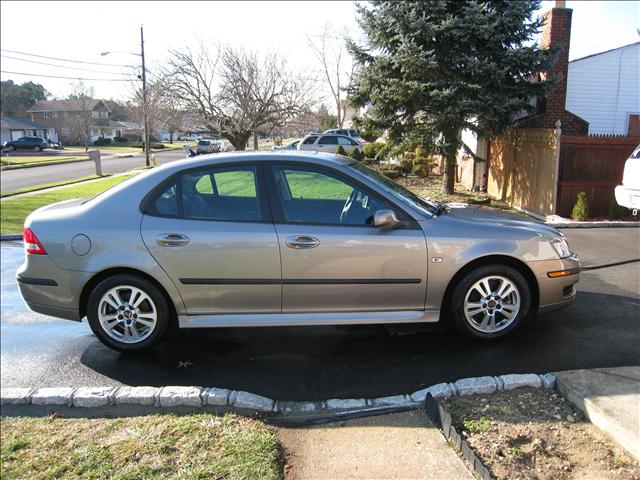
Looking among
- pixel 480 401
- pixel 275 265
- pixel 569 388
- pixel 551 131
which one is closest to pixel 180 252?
pixel 275 265

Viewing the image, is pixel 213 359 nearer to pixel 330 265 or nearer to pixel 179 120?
pixel 330 265

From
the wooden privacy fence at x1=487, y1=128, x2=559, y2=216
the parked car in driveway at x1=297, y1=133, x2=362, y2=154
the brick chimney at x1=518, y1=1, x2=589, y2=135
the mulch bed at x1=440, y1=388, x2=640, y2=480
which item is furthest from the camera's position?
the parked car in driveway at x1=297, y1=133, x2=362, y2=154

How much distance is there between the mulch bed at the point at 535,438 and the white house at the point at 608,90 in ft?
41.9

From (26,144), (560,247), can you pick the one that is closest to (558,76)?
(560,247)

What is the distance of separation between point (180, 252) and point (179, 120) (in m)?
23.0

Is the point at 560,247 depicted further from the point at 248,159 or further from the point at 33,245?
the point at 33,245

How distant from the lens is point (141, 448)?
302 centimetres

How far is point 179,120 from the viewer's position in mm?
25531

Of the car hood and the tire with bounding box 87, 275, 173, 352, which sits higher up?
the car hood

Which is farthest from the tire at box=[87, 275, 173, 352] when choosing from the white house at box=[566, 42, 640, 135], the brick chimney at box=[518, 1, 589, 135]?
the white house at box=[566, 42, 640, 135]

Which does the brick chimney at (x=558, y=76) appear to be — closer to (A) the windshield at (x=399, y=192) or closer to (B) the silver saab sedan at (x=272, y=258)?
(A) the windshield at (x=399, y=192)

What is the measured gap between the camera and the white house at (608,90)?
45.8ft

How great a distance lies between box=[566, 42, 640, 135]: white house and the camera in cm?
1395

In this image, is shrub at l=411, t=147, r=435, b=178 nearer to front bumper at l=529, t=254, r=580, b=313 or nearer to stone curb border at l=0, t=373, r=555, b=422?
front bumper at l=529, t=254, r=580, b=313
